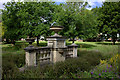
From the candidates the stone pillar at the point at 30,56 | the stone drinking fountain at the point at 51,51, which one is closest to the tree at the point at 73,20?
the stone drinking fountain at the point at 51,51

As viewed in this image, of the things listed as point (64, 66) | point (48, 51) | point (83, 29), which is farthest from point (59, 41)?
point (83, 29)

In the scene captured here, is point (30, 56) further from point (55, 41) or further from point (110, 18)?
point (110, 18)

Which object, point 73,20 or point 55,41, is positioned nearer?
point 55,41

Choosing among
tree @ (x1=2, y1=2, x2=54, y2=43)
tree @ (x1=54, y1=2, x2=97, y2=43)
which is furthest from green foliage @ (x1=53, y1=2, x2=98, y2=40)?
tree @ (x1=2, y1=2, x2=54, y2=43)

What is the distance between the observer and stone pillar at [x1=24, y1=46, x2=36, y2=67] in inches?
226

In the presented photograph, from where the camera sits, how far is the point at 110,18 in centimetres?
2662

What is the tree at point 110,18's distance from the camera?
25.2 metres

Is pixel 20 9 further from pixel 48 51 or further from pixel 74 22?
pixel 48 51

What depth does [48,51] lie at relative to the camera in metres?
6.97

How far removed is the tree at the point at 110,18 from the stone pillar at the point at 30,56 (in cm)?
2260

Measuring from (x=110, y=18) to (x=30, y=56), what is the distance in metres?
25.6

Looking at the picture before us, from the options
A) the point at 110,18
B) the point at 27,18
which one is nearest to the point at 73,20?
the point at 27,18

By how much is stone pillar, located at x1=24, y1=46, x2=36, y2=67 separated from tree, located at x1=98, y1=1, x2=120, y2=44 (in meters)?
22.6

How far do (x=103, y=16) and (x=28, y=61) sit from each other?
25.3m
